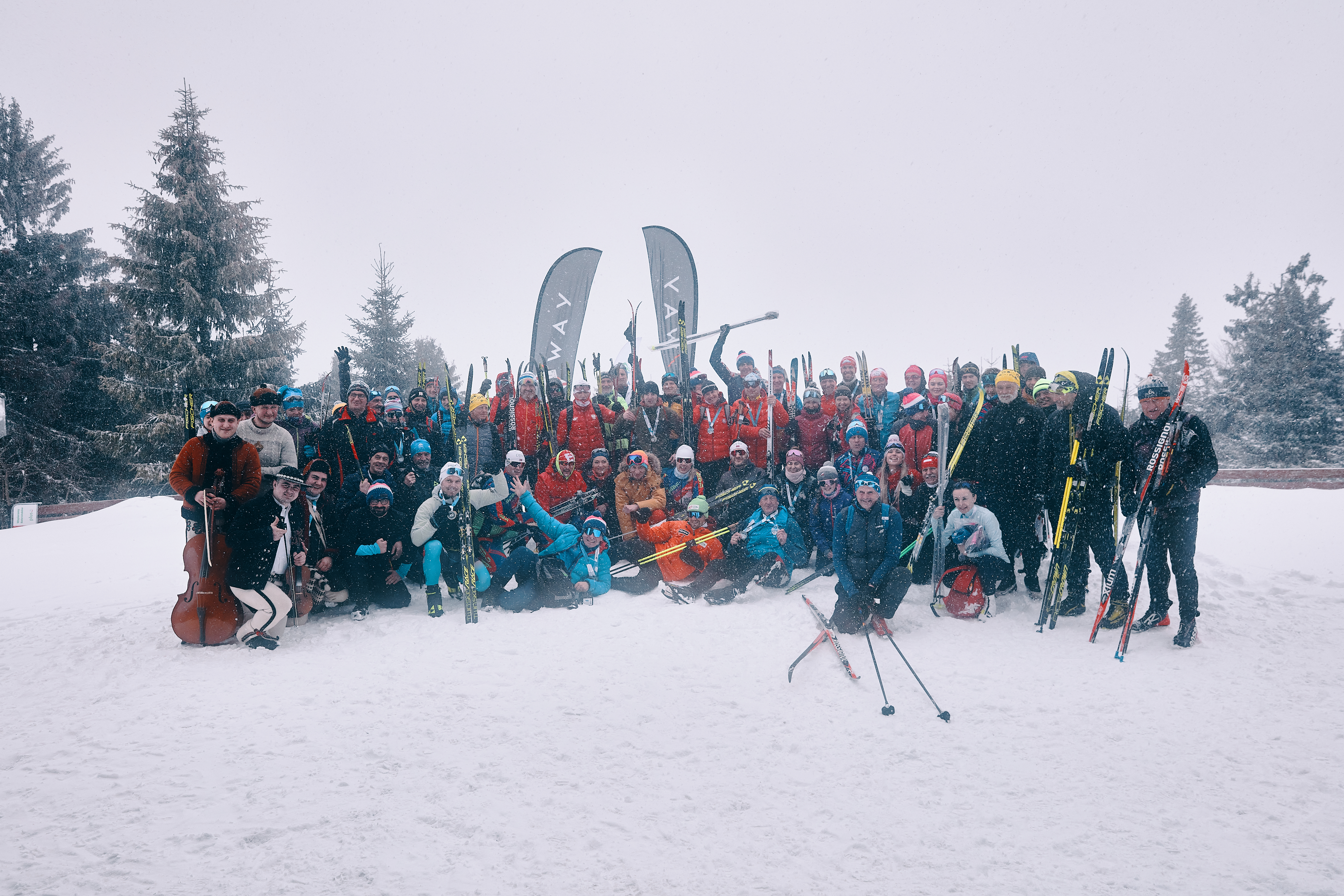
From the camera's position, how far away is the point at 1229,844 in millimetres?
2578

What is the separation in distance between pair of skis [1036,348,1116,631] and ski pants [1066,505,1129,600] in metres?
0.04

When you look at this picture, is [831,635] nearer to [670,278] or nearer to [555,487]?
[555,487]

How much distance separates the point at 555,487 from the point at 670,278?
250 inches

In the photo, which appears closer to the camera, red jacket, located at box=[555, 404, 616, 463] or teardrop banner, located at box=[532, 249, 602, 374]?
red jacket, located at box=[555, 404, 616, 463]

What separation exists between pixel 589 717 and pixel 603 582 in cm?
249

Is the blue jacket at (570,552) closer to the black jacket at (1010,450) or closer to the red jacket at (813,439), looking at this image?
the red jacket at (813,439)

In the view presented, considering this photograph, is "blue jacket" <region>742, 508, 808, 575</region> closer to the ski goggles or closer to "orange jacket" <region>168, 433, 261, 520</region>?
the ski goggles

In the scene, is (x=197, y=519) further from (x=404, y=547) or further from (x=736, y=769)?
(x=736, y=769)

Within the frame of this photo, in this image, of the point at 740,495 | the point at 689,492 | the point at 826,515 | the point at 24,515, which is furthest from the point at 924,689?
the point at 24,515

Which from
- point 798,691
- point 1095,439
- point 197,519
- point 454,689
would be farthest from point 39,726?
point 1095,439

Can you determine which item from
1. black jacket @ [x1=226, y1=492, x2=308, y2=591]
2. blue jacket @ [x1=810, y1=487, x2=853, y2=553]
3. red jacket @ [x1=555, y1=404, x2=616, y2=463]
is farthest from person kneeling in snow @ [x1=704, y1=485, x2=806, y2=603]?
black jacket @ [x1=226, y1=492, x2=308, y2=591]

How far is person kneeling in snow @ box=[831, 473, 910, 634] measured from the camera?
16.4 ft

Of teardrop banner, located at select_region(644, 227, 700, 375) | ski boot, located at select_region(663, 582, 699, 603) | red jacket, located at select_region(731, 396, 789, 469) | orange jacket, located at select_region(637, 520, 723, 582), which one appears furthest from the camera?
teardrop banner, located at select_region(644, 227, 700, 375)

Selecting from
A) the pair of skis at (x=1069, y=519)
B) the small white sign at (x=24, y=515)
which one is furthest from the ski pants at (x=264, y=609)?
the small white sign at (x=24, y=515)
